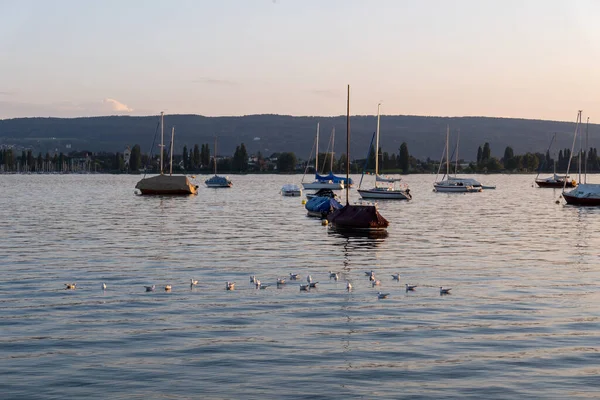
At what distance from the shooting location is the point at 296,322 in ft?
95.5

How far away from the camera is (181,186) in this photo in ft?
492

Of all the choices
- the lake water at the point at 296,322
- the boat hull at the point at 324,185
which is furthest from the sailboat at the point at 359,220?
the boat hull at the point at 324,185

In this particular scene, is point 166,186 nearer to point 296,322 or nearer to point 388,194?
point 388,194

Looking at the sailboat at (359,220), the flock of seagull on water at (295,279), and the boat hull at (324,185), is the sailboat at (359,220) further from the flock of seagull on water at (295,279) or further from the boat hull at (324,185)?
the boat hull at (324,185)

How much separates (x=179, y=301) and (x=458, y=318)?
33.9 feet

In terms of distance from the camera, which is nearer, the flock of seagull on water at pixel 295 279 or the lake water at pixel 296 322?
the lake water at pixel 296 322

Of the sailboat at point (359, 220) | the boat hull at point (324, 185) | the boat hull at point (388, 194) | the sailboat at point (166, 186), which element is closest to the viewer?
the sailboat at point (359, 220)

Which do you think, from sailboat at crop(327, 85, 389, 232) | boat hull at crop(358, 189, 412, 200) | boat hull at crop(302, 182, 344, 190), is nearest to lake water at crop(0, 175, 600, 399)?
sailboat at crop(327, 85, 389, 232)

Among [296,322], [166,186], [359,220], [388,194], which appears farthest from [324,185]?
[296,322]

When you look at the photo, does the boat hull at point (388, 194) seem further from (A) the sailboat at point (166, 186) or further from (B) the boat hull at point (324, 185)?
(A) the sailboat at point (166, 186)

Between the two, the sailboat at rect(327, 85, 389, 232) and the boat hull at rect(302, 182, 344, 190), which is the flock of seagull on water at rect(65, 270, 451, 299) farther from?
the boat hull at rect(302, 182, 344, 190)

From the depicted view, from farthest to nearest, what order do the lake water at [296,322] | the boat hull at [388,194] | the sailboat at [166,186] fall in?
the sailboat at [166,186], the boat hull at [388,194], the lake water at [296,322]

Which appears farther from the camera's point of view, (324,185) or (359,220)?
(324,185)

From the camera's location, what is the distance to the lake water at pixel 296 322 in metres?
21.6
